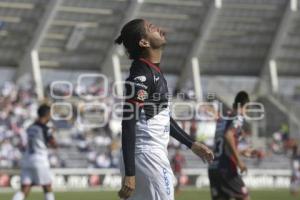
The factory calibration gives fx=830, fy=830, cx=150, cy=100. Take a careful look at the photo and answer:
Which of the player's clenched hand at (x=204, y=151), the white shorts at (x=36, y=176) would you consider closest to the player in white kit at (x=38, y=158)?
the white shorts at (x=36, y=176)

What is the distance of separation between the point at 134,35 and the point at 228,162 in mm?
6202

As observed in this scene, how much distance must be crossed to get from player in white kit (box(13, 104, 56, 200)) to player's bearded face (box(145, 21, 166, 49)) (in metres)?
9.25

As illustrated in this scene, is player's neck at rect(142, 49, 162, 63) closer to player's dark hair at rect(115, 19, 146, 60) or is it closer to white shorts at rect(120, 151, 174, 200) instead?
player's dark hair at rect(115, 19, 146, 60)

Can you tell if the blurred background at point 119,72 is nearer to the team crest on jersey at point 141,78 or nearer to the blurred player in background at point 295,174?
the blurred player in background at point 295,174

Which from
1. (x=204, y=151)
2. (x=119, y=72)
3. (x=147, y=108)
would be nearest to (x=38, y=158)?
(x=204, y=151)

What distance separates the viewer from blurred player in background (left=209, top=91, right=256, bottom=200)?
12.9 meters

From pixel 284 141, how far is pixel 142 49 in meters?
41.6

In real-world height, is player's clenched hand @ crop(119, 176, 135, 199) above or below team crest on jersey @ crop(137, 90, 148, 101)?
below

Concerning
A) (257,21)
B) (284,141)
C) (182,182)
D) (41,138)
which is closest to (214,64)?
(257,21)

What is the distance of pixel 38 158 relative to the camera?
16.8 m

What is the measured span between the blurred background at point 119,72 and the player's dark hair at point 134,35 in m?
25.9

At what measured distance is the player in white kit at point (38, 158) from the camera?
16.4 meters

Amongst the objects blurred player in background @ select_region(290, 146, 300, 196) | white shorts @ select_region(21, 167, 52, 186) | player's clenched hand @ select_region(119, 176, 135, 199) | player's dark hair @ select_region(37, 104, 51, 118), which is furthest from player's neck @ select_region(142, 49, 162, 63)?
blurred player in background @ select_region(290, 146, 300, 196)

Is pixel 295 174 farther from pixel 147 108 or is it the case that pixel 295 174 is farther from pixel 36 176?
pixel 147 108
